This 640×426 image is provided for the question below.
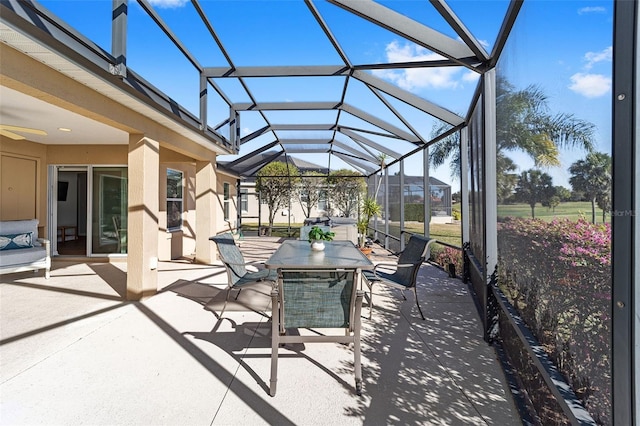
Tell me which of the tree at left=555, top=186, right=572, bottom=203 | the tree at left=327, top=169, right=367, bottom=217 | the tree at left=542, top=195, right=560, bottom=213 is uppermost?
the tree at left=327, top=169, right=367, bottom=217

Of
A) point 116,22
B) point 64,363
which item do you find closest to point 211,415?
point 64,363

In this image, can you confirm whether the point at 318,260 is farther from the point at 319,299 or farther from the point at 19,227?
the point at 19,227

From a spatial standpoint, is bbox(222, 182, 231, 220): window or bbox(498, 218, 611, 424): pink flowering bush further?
bbox(222, 182, 231, 220): window

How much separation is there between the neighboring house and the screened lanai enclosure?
19 centimetres

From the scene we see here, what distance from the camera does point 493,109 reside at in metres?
3.25

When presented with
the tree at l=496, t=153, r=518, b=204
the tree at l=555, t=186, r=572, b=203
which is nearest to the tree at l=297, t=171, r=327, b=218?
the tree at l=496, t=153, r=518, b=204

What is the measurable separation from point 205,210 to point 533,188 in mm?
6434

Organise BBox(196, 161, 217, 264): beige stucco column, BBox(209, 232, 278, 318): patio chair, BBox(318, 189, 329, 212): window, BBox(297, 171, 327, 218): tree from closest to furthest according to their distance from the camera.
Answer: BBox(209, 232, 278, 318): patio chair, BBox(196, 161, 217, 264): beige stucco column, BBox(297, 171, 327, 218): tree, BBox(318, 189, 329, 212): window

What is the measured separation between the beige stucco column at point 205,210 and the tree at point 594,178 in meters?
6.77

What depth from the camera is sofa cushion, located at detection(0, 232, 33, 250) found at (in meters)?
5.54

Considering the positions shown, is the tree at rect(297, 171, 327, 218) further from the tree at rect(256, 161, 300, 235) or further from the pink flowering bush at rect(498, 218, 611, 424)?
the pink flowering bush at rect(498, 218, 611, 424)

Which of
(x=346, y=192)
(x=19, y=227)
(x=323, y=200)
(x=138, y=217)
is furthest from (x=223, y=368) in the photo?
(x=323, y=200)

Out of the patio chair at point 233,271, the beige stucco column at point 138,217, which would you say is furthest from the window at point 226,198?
the patio chair at point 233,271

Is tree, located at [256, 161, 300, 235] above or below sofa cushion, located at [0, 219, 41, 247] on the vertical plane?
above
